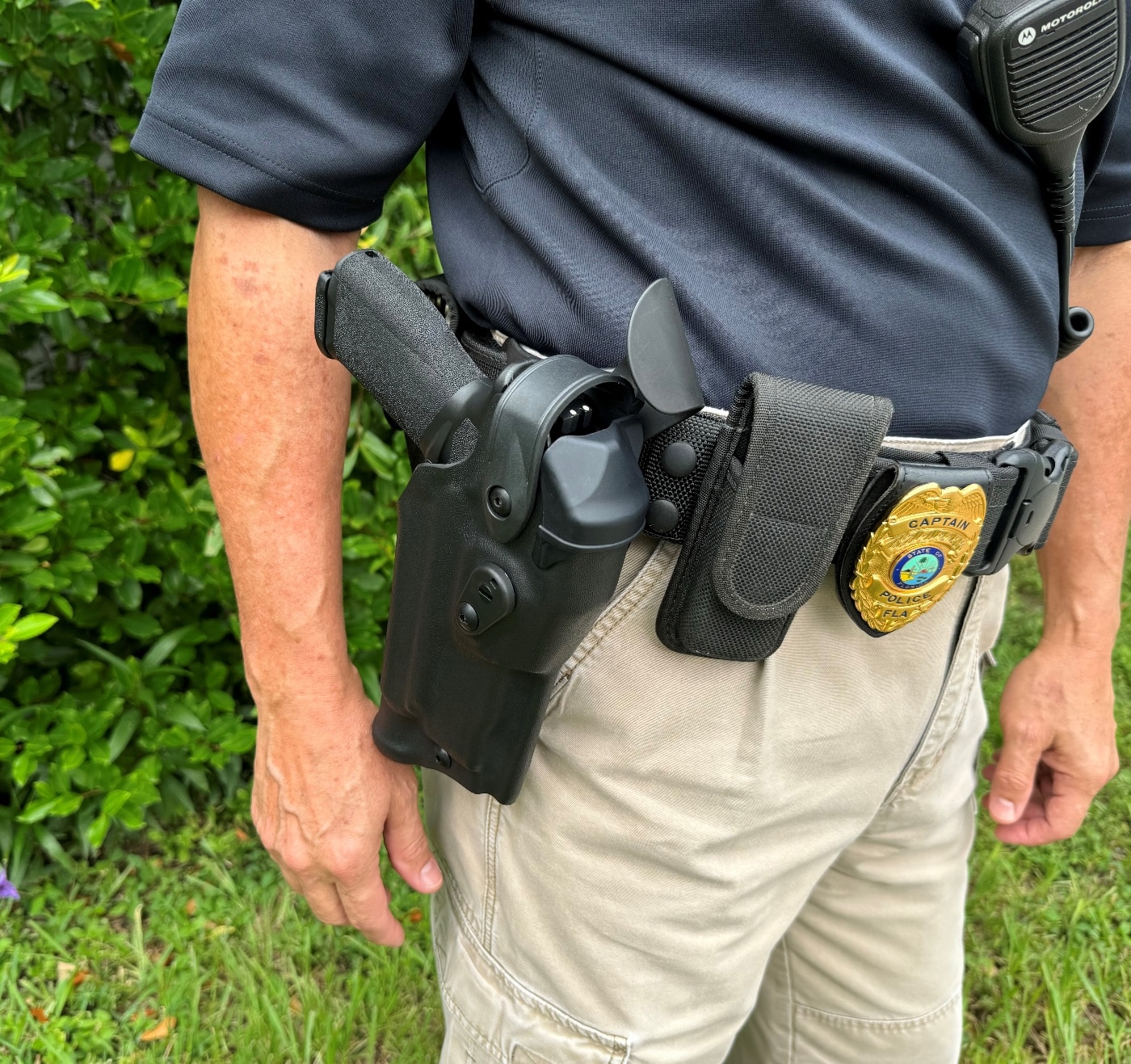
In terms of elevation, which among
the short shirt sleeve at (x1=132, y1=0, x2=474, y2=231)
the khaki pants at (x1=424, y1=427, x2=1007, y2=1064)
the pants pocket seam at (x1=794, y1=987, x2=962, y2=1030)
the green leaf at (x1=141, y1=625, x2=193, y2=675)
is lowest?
the green leaf at (x1=141, y1=625, x2=193, y2=675)

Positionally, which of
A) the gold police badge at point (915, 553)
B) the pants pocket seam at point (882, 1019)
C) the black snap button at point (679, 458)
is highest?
the black snap button at point (679, 458)

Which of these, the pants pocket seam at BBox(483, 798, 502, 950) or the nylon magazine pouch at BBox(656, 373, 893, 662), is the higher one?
the nylon magazine pouch at BBox(656, 373, 893, 662)

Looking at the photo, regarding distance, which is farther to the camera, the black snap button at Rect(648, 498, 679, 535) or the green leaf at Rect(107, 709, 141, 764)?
the green leaf at Rect(107, 709, 141, 764)

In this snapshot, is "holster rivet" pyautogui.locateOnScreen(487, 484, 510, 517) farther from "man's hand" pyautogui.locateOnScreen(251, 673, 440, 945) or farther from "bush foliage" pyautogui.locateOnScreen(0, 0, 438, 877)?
"bush foliage" pyautogui.locateOnScreen(0, 0, 438, 877)

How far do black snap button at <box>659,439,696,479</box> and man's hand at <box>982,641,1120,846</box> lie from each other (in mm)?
877

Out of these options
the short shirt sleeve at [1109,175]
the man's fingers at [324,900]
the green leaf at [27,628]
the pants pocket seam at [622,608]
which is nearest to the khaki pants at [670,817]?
the pants pocket seam at [622,608]

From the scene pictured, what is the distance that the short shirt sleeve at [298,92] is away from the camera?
90 centimetres

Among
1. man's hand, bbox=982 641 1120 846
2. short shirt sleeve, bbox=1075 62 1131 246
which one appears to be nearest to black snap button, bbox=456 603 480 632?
short shirt sleeve, bbox=1075 62 1131 246

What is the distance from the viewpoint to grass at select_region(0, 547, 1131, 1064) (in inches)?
80.7

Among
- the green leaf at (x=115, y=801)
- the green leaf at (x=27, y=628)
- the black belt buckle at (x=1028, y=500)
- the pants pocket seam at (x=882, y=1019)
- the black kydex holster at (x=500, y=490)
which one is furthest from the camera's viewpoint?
the green leaf at (x=115, y=801)

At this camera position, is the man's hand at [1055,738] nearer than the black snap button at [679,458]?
No

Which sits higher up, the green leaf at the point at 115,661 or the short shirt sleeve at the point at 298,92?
the short shirt sleeve at the point at 298,92

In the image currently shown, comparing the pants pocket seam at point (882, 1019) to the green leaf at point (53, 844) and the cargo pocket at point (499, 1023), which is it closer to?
the cargo pocket at point (499, 1023)

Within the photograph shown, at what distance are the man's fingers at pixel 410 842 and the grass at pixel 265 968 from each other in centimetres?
105
